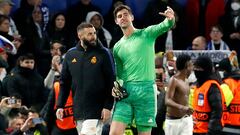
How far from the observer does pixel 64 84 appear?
1512 centimetres

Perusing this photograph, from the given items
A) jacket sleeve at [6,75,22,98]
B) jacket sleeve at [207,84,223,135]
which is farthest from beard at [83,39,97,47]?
→ jacket sleeve at [6,75,22,98]

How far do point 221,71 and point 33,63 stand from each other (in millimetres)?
3447

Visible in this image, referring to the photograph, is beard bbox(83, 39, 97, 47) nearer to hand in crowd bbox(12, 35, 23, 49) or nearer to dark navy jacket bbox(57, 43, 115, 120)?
dark navy jacket bbox(57, 43, 115, 120)

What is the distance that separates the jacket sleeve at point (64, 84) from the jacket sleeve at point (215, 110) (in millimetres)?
2457

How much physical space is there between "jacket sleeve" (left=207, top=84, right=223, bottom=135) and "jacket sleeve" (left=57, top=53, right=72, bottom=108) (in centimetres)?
246

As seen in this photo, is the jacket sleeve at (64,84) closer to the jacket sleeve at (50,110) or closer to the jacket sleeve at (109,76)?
the jacket sleeve at (109,76)

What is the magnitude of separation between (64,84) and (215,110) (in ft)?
8.48

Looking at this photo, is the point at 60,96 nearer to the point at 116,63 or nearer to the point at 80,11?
the point at 116,63

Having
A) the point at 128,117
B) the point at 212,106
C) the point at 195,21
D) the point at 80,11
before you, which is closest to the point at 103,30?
Answer: the point at 80,11

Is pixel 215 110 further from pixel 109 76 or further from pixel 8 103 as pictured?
pixel 8 103

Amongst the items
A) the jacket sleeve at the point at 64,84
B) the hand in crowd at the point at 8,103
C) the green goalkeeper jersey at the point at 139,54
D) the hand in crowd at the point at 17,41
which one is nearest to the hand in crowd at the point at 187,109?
the green goalkeeper jersey at the point at 139,54

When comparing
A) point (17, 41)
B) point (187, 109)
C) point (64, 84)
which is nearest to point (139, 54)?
point (64, 84)

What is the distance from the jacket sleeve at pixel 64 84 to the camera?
15.1 meters

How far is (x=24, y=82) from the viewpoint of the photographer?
710 inches
